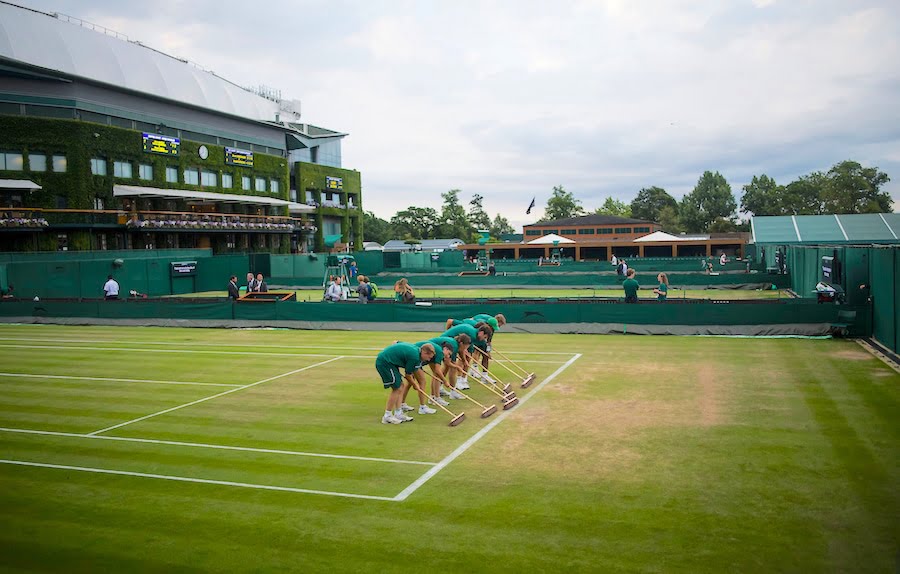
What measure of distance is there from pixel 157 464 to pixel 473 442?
5405mm

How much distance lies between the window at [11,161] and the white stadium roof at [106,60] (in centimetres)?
765

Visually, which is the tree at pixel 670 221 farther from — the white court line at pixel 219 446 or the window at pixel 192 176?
the white court line at pixel 219 446

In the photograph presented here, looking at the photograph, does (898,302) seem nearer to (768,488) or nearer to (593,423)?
(593,423)

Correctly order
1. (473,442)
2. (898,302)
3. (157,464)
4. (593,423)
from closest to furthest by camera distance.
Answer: (157,464)
(473,442)
(593,423)
(898,302)

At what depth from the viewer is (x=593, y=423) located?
14180mm

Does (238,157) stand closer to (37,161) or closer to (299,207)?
(299,207)

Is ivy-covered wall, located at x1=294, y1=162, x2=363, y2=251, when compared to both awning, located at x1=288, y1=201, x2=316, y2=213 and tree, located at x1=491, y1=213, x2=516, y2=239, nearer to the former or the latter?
awning, located at x1=288, y1=201, x2=316, y2=213

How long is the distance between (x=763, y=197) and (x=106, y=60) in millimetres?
121051

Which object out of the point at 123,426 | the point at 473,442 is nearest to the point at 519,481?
the point at 473,442

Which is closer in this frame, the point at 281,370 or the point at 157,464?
the point at 157,464

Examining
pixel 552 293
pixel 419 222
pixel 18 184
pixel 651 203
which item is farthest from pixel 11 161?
pixel 651 203

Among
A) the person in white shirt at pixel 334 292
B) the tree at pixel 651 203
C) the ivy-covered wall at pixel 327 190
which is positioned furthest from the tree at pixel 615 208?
the person in white shirt at pixel 334 292

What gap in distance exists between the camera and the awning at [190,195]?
67625 millimetres

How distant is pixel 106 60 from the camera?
228ft
